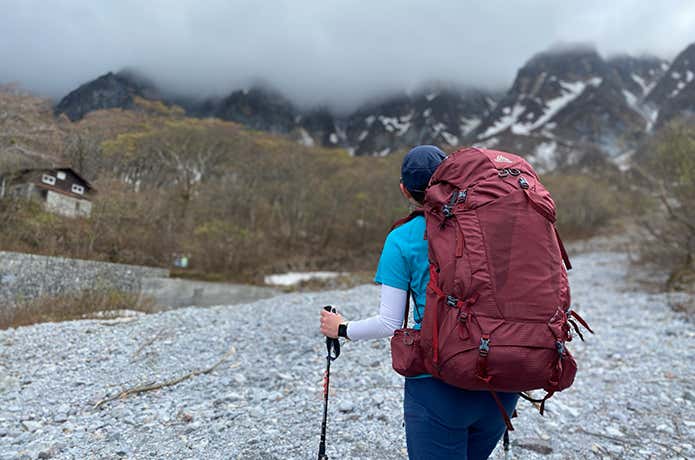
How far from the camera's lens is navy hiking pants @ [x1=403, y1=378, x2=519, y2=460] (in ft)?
4.58

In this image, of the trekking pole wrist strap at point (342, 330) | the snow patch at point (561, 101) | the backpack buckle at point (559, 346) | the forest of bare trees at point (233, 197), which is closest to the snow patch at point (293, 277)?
the forest of bare trees at point (233, 197)

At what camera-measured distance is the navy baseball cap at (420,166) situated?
1625 mm

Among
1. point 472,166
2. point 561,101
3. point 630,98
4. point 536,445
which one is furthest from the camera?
point 561,101

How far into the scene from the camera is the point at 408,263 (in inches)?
58.6

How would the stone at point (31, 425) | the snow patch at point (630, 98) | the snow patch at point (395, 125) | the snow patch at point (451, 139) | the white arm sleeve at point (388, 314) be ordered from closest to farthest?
the white arm sleeve at point (388, 314) < the stone at point (31, 425) < the snow patch at point (451, 139) < the snow patch at point (395, 125) < the snow patch at point (630, 98)

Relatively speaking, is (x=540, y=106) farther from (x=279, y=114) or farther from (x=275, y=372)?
(x=275, y=372)

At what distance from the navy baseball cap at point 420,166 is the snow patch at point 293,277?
21384 millimetres

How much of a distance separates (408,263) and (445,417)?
1.93 ft

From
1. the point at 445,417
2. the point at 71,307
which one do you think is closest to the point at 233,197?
the point at 71,307

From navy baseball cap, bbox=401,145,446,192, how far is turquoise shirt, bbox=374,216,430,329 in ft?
0.62

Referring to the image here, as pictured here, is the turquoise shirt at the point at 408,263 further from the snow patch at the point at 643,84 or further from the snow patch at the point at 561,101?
the snow patch at the point at 643,84

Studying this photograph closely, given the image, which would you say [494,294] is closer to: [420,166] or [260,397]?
[420,166]

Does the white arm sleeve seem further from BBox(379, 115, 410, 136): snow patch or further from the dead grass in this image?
BBox(379, 115, 410, 136): snow patch

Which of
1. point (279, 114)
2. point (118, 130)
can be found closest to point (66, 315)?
point (118, 130)
